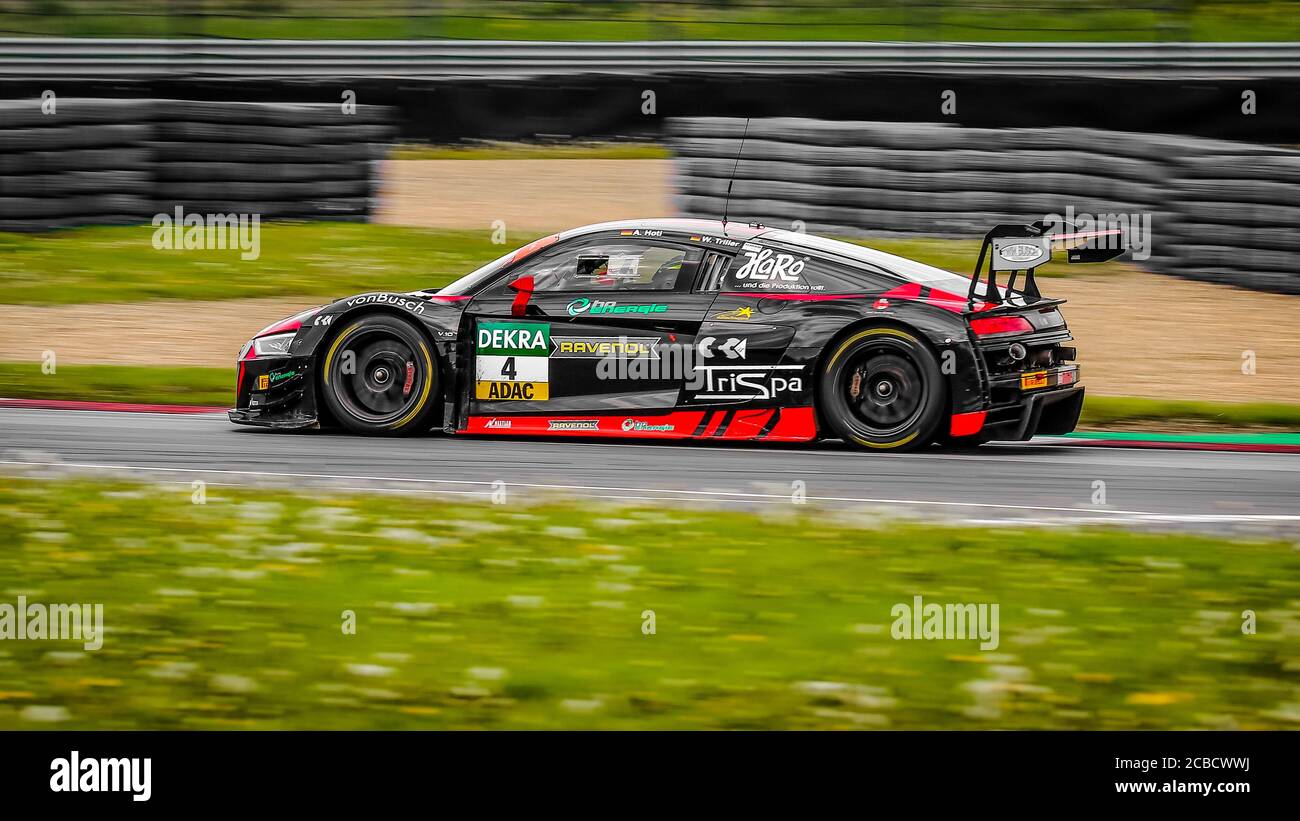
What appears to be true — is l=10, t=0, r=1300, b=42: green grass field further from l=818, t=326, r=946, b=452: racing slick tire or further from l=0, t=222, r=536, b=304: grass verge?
l=818, t=326, r=946, b=452: racing slick tire

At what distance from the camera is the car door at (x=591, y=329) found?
29.0 feet

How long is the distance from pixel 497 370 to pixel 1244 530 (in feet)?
13.6

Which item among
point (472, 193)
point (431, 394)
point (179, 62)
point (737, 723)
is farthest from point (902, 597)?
point (179, 62)

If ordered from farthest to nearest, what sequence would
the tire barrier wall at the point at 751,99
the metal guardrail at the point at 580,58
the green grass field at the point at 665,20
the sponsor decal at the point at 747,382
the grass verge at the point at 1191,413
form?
1. the green grass field at the point at 665,20
2. the metal guardrail at the point at 580,58
3. the tire barrier wall at the point at 751,99
4. the grass verge at the point at 1191,413
5. the sponsor decal at the point at 747,382

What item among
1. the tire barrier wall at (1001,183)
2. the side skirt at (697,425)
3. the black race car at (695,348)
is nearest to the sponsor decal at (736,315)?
the black race car at (695,348)

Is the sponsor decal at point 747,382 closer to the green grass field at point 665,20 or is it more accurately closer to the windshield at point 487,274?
the windshield at point 487,274

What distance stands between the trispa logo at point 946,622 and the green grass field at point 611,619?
0.17 ft

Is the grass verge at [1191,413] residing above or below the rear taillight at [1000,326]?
below

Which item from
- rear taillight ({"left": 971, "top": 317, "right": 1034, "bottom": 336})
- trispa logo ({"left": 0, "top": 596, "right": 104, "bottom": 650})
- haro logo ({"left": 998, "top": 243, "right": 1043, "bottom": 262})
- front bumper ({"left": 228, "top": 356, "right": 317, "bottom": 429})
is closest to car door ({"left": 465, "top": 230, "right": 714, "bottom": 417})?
front bumper ({"left": 228, "top": 356, "right": 317, "bottom": 429})

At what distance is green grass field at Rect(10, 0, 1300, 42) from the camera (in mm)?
16797

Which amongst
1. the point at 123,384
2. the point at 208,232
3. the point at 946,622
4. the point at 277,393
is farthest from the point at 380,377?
the point at 208,232

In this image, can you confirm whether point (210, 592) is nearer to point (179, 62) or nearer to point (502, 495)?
point (502, 495)

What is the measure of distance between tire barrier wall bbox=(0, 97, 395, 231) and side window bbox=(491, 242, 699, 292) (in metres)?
7.22
